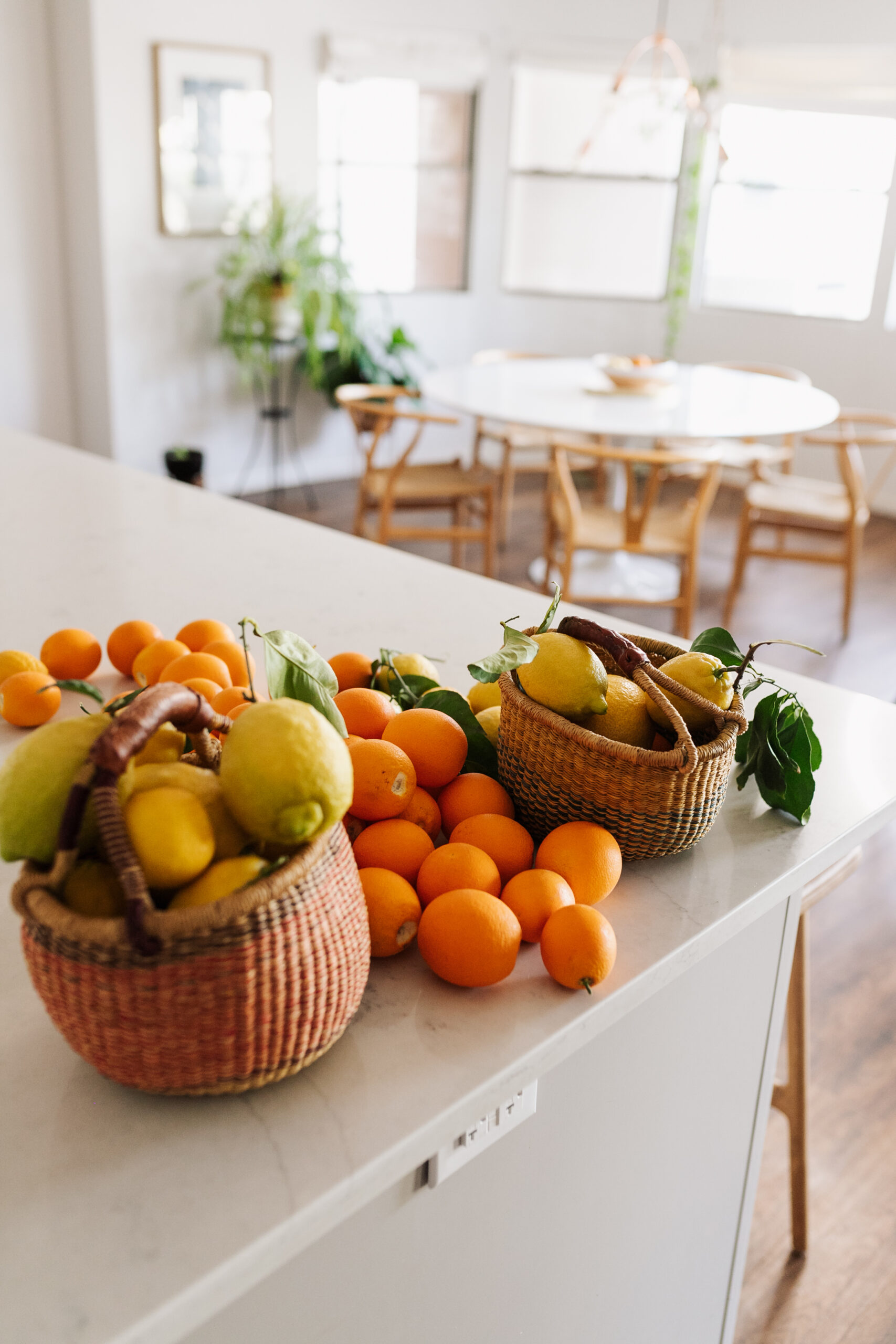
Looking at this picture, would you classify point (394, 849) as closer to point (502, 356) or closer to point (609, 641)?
point (609, 641)

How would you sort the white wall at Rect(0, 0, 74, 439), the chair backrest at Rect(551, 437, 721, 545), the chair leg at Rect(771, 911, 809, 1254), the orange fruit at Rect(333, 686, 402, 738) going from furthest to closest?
the white wall at Rect(0, 0, 74, 439) < the chair backrest at Rect(551, 437, 721, 545) < the chair leg at Rect(771, 911, 809, 1254) < the orange fruit at Rect(333, 686, 402, 738)

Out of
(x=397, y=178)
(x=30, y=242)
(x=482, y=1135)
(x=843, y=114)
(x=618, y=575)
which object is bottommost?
(x=618, y=575)

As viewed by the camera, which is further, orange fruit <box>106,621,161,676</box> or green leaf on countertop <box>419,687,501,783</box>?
orange fruit <box>106,621,161,676</box>

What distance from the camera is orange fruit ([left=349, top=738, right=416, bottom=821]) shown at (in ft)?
2.42

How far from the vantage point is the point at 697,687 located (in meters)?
0.80

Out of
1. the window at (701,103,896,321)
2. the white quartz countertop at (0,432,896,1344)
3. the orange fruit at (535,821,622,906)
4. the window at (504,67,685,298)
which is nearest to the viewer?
the white quartz countertop at (0,432,896,1344)

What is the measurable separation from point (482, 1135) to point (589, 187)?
598 centimetres

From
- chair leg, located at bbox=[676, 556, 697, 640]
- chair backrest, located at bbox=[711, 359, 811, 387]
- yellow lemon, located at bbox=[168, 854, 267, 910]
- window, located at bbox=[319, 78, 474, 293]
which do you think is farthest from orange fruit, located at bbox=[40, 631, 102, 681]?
window, located at bbox=[319, 78, 474, 293]

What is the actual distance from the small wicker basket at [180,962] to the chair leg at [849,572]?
3.55 m

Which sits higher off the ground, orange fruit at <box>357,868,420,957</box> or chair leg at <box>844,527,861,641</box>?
orange fruit at <box>357,868,420,957</box>

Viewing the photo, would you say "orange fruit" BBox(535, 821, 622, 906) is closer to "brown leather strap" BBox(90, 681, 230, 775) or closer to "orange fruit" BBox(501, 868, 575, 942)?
"orange fruit" BBox(501, 868, 575, 942)

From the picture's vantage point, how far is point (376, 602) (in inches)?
55.7

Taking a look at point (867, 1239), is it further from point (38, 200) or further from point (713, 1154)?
point (38, 200)

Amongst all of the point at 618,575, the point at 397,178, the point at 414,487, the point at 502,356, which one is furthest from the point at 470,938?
the point at 397,178
